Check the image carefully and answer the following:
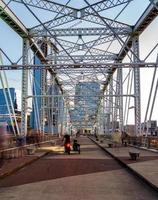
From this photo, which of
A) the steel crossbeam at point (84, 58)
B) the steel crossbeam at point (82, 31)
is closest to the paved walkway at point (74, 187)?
the steel crossbeam at point (82, 31)

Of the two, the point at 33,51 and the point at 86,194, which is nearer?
the point at 86,194

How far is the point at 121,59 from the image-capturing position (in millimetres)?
53500

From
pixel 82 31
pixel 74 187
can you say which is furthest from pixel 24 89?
pixel 74 187

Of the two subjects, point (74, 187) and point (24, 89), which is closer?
point (74, 187)

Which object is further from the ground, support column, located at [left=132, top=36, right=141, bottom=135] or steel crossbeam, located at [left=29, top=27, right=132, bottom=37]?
steel crossbeam, located at [left=29, top=27, right=132, bottom=37]

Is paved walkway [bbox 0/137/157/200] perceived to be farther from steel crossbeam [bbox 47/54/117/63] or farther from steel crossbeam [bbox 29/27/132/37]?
steel crossbeam [bbox 47/54/117/63]

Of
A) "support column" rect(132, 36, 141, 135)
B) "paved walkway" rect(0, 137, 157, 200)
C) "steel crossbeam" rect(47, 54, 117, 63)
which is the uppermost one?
"steel crossbeam" rect(47, 54, 117, 63)

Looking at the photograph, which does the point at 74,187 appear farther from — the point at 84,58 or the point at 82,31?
the point at 84,58

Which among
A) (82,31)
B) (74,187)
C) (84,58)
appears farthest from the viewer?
(84,58)

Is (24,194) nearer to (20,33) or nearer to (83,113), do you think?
(20,33)

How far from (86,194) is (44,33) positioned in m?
31.8

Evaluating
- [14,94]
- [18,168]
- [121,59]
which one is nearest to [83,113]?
[14,94]

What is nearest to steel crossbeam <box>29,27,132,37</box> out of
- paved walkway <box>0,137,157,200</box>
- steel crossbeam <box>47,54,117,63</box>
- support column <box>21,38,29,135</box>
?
support column <box>21,38,29,135</box>

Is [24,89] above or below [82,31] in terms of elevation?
below
